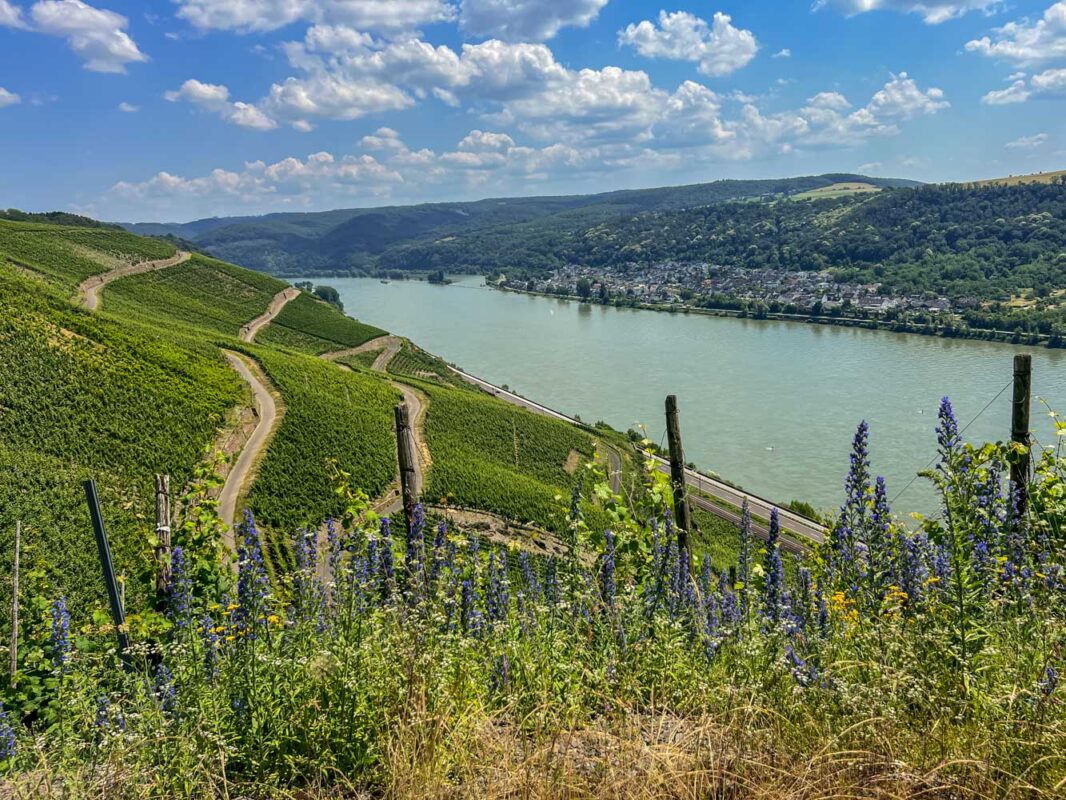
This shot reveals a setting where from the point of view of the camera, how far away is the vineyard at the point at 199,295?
6000 cm

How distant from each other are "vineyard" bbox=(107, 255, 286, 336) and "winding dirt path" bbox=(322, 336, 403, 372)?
390 inches

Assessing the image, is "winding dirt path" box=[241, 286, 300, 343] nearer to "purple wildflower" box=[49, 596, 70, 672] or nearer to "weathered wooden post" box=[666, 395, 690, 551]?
→ "weathered wooden post" box=[666, 395, 690, 551]

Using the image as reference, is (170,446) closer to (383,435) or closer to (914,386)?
(383,435)

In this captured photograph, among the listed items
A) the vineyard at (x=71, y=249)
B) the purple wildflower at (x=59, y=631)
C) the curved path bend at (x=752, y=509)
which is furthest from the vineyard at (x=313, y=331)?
the purple wildflower at (x=59, y=631)

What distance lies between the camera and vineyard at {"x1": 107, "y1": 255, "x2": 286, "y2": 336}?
6000cm

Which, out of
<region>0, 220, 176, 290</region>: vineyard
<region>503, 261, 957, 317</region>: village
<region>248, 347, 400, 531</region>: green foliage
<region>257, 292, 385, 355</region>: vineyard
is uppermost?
<region>0, 220, 176, 290</region>: vineyard

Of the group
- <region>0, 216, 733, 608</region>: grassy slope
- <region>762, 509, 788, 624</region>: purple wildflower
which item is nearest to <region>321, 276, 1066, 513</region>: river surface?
<region>0, 216, 733, 608</region>: grassy slope

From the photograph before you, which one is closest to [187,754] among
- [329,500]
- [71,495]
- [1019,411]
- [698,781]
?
[698,781]

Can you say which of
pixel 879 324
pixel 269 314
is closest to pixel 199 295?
pixel 269 314

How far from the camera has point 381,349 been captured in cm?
7156

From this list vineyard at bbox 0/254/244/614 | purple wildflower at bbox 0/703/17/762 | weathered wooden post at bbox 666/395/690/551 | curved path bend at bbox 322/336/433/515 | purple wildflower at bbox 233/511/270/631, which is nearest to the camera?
purple wildflower at bbox 233/511/270/631

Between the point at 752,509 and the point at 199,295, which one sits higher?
the point at 199,295

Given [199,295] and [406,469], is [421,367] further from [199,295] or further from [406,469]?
[406,469]

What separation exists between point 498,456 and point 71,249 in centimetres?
6288
